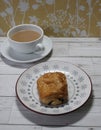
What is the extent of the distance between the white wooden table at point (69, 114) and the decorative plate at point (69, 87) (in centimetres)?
2

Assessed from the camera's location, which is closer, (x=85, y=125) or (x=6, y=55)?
(x=85, y=125)

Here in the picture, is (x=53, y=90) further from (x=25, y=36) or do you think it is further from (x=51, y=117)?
(x=25, y=36)

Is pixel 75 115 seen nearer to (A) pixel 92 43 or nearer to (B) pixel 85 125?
(B) pixel 85 125

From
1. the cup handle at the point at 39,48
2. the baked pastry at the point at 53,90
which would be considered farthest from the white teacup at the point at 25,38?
the baked pastry at the point at 53,90

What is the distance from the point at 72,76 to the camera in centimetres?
77

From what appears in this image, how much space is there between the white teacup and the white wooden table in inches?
2.1

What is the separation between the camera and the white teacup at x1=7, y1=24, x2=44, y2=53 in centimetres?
84

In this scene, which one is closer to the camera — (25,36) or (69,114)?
(69,114)

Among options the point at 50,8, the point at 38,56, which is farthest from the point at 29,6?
the point at 38,56

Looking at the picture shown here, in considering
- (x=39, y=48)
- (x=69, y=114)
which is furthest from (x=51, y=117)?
(x=39, y=48)

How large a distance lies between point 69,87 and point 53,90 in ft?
0.30

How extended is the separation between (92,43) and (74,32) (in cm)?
8

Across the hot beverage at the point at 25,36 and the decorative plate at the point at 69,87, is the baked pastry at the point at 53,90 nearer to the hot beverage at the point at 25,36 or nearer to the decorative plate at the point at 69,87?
the decorative plate at the point at 69,87

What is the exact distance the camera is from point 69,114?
677 mm
